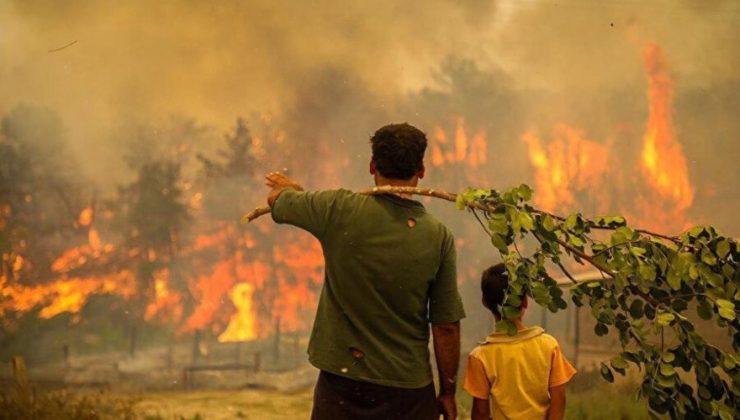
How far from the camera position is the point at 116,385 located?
4.11 meters

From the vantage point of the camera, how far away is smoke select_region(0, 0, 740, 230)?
428 cm

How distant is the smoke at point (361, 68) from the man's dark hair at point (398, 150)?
111 inches

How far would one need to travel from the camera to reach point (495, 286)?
2070 mm

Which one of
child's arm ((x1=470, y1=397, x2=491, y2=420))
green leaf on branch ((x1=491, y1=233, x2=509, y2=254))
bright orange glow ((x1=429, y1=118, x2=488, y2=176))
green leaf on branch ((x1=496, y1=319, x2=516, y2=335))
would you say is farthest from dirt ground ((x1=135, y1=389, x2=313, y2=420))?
green leaf on branch ((x1=491, y1=233, x2=509, y2=254))

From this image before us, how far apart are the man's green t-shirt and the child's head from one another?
0.30 meters

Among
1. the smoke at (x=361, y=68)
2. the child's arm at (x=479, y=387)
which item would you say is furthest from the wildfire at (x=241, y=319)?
the child's arm at (x=479, y=387)

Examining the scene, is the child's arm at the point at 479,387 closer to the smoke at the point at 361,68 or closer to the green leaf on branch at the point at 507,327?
the green leaf on branch at the point at 507,327

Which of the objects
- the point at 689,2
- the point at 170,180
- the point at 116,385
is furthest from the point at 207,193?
the point at 689,2

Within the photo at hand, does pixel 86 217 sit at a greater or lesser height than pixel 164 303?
greater

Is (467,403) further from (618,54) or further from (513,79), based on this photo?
(618,54)

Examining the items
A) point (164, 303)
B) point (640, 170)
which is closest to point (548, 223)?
point (164, 303)

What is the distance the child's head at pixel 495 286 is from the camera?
2.07m

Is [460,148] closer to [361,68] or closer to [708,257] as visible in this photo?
[361,68]

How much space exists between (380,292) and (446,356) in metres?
0.27
